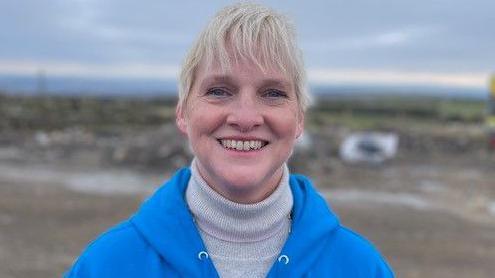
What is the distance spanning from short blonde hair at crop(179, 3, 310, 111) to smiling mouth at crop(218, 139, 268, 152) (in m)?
0.22

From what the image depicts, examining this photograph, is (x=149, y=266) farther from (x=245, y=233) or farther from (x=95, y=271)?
(x=245, y=233)

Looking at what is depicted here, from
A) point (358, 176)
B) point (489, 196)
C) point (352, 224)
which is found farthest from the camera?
point (358, 176)

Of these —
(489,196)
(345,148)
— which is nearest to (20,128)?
(345,148)

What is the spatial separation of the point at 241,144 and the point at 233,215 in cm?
24

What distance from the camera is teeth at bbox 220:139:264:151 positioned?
1.77 meters

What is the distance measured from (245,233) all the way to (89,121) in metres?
24.9

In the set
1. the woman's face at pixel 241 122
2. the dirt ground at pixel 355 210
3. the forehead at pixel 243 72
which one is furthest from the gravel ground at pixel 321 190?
the forehead at pixel 243 72

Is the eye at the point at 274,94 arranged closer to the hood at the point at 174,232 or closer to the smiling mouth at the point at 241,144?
the smiling mouth at the point at 241,144

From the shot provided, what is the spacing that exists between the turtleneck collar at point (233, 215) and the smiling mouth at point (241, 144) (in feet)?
0.57

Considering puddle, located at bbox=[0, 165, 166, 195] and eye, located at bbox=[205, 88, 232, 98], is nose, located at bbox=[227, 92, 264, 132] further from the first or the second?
puddle, located at bbox=[0, 165, 166, 195]

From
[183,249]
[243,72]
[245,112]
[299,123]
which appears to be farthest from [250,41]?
[183,249]

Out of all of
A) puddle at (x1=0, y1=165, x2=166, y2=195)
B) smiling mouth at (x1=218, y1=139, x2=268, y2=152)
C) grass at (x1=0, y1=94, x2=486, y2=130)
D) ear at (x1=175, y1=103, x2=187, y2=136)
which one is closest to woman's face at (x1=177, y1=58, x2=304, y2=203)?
smiling mouth at (x1=218, y1=139, x2=268, y2=152)

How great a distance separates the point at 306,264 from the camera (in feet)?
6.04

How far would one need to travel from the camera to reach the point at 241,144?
1.77 meters
